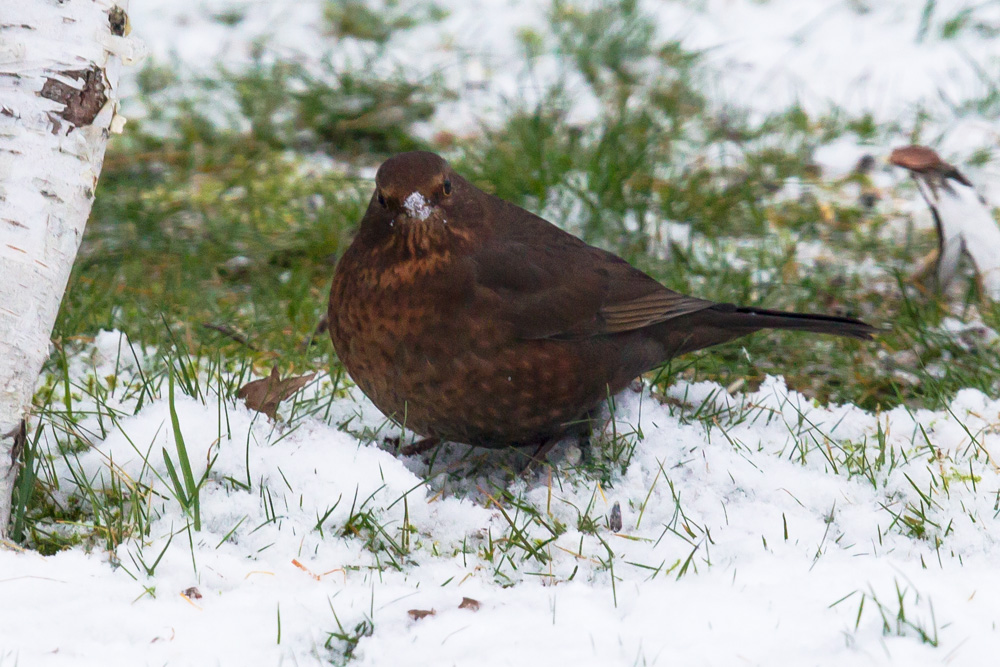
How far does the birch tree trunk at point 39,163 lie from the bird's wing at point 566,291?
1055 millimetres

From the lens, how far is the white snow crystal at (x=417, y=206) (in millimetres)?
2961

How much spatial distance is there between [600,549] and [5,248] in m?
1.48

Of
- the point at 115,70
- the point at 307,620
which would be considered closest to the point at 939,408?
the point at 307,620

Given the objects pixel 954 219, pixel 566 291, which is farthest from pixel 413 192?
pixel 954 219

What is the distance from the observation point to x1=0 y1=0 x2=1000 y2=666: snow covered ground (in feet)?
7.10

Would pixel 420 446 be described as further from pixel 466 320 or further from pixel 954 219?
pixel 954 219

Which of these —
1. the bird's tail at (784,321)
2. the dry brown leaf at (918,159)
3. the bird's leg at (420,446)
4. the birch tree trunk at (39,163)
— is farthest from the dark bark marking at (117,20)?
the dry brown leaf at (918,159)

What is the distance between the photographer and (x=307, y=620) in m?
2.25

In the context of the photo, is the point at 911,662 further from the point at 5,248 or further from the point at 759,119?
the point at 759,119

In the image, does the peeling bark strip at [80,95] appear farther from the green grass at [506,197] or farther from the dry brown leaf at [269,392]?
the dry brown leaf at [269,392]

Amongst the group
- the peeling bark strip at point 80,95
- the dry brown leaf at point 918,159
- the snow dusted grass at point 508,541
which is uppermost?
the dry brown leaf at point 918,159

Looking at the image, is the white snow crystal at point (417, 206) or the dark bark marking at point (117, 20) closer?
the dark bark marking at point (117, 20)

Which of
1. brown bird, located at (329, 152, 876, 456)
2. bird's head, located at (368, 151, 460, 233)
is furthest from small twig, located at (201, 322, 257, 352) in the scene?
bird's head, located at (368, 151, 460, 233)

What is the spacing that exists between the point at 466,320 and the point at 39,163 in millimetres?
1109
